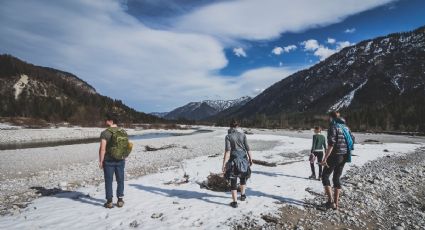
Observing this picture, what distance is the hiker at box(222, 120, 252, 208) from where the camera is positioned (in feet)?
32.0

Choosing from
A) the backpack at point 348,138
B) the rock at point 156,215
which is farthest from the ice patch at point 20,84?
the backpack at point 348,138

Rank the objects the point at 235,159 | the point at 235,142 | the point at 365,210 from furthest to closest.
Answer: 1. the point at 365,210
2. the point at 235,142
3. the point at 235,159

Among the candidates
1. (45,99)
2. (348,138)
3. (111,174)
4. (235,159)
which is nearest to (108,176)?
(111,174)

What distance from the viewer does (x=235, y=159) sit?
9.80 meters

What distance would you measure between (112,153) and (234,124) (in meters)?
4.04

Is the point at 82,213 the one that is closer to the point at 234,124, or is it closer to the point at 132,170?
the point at 234,124

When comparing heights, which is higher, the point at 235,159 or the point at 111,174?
the point at 235,159

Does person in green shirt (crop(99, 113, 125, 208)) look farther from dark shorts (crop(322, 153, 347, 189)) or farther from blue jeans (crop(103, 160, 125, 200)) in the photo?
dark shorts (crop(322, 153, 347, 189))

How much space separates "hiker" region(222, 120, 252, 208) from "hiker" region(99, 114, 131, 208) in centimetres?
330

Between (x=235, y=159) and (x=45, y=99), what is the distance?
136 metres

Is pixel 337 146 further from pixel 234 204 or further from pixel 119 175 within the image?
pixel 119 175

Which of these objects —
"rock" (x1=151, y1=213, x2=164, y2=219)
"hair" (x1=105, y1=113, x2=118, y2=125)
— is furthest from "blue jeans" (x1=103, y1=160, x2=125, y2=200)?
"rock" (x1=151, y1=213, x2=164, y2=219)

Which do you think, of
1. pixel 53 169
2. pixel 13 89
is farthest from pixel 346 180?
pixel 13 89

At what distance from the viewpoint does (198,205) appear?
1013 cm
